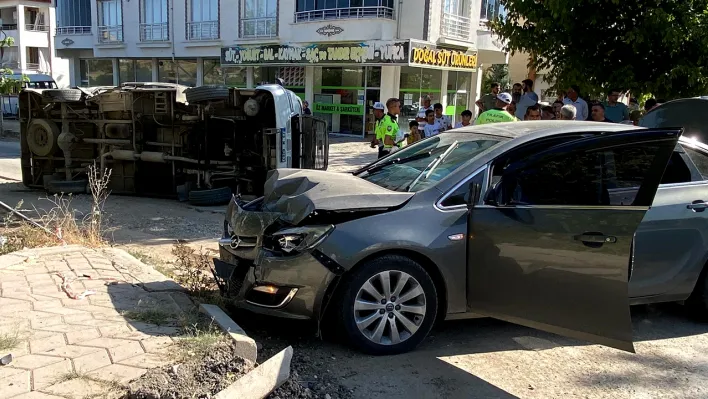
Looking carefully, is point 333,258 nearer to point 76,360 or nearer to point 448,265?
point 448,265

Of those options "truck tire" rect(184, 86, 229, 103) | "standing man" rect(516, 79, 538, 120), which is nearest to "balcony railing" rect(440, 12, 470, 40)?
"standing man" rect(516, 79, 538, 120)

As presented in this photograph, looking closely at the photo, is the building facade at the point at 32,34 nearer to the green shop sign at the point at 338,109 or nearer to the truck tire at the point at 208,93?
the green shop sign at the point at 338,109

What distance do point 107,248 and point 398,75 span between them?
58.6ft

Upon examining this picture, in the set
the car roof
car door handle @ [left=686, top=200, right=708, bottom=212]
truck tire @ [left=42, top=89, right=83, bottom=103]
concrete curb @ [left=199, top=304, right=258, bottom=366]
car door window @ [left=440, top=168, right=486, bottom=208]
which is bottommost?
concrete curb @ [left=199, top=304, right=258, bottom=366]

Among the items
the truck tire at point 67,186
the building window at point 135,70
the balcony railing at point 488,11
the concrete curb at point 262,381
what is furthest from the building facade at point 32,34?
the concrete curb at point 262,381

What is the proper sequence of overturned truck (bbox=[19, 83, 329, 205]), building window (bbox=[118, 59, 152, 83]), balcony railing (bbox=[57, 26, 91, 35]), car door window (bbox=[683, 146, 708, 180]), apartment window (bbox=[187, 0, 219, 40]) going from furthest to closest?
1. balcony railing (bbox=[57, 26, 91, 35])
2. building window (bbox=[118, 59, 152, 83])
3. apartment window (bbox=[187, 0, 219, 40])
4. overturned truck (bbox=[19, 83, 329, 205])
5. car door window (bbox=[683, 146, 708, 180])

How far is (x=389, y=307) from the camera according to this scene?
3.85 meters

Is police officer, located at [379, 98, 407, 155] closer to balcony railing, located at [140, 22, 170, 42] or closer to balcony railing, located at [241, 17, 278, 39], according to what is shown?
balcony railing, located at [241, 17, 278, 39]

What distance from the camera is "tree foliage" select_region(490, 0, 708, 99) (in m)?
8.41

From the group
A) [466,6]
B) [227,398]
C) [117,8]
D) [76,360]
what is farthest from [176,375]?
[117,8]

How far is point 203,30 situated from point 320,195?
2771cm

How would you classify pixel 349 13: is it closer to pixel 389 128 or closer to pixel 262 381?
pixel 389 128

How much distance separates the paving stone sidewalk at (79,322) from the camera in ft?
10.1

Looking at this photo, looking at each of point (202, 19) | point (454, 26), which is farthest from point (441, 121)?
point (202, 19)
